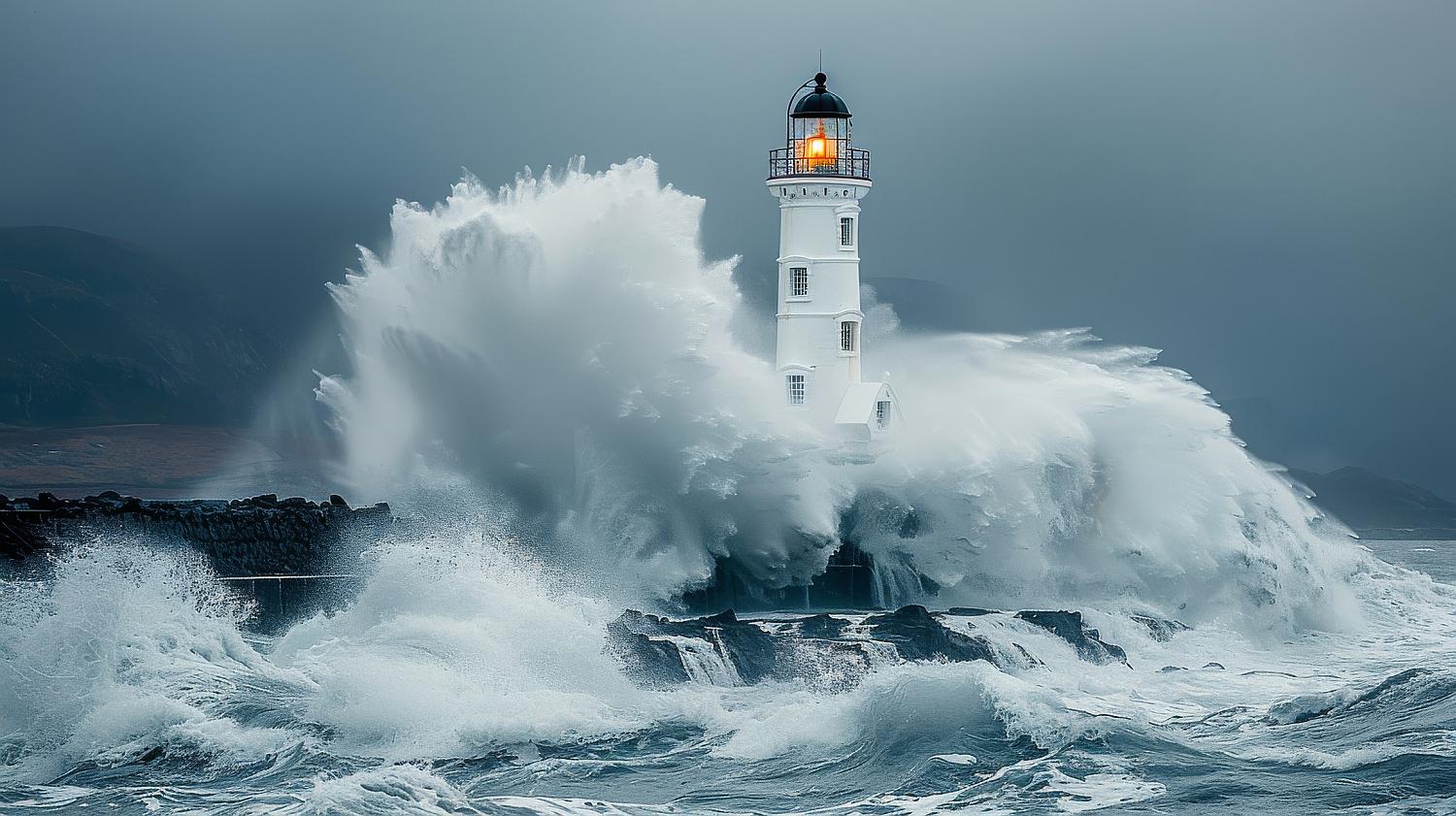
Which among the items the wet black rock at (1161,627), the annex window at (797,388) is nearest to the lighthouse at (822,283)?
the annex window at (797,388)

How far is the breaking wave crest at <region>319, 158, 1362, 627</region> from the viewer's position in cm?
2608

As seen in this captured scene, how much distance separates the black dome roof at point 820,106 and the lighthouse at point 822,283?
0.04 m

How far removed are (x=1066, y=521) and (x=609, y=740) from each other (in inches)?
549

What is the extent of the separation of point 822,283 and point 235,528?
422 inches

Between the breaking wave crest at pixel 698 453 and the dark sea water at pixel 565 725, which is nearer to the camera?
the dark sea water at pixel 565 725

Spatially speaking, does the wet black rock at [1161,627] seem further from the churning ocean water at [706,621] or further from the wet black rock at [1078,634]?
the wet black rock at [1078,634]

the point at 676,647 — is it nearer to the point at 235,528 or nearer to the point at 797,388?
the point at 235,528

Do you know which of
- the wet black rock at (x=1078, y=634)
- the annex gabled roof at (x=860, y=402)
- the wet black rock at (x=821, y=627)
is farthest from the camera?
the annex gabled roof at (x=860, y=402)

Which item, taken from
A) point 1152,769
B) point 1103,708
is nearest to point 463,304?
point 1103,708

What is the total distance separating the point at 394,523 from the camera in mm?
25234

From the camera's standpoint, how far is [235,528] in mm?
24562

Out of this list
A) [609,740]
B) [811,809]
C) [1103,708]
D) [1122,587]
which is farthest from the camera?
[1122,587]

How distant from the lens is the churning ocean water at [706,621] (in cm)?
1602

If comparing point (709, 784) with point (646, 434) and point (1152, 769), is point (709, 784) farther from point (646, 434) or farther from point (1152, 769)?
point (646, 434)
